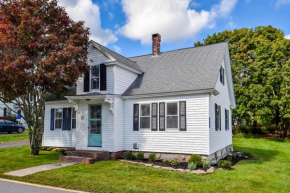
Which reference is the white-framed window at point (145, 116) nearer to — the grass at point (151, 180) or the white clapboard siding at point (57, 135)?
the grass at point (151, 180)

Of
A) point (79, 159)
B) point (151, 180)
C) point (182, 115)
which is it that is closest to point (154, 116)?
point (182, 115)

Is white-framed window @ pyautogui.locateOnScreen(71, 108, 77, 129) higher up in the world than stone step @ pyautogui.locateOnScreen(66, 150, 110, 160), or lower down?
higher up

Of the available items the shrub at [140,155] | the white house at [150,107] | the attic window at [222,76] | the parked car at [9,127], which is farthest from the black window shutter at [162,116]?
the parked car at [9,127]

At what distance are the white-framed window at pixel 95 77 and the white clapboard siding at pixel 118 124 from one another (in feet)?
4.86

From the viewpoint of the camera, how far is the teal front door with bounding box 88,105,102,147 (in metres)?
12.4

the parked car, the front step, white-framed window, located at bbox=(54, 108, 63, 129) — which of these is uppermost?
white-framed window, located at bbox=(54, 108, 63, 129)

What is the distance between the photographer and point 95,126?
12625 millimetres

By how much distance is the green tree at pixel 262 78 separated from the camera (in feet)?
80.5

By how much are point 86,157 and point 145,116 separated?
358cm

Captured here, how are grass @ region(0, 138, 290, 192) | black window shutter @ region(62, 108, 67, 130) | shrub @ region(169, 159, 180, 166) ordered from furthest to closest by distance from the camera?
black window shutter @ region(62, 108, 67, 130) < shrub @ region(169, 159, 180, 166) < grass @ region(0, 138, 290, 192)

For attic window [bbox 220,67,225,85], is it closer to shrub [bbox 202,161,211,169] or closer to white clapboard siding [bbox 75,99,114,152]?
shrub [bbox 202,161,211,169]

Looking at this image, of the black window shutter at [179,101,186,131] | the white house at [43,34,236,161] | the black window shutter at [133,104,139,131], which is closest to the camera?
the white house at [43,34,236,161]

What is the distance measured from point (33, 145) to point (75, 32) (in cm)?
652

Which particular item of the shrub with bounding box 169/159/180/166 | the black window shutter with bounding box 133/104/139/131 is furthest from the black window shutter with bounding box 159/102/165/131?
the shrub with bounding box 169/159/180/166
